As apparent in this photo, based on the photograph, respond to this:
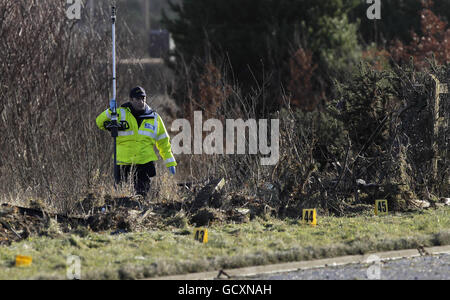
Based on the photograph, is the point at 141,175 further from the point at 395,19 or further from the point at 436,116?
the point at 395,19

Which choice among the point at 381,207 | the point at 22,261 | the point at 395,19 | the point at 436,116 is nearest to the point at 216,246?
the point at 22,261

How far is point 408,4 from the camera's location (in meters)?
29.4

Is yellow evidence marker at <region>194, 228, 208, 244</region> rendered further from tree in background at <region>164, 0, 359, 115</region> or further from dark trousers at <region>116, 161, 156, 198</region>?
tree in background at <region>164, 0, 359, 115</region>

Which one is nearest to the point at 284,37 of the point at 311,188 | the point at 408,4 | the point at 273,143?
the point at 408,4

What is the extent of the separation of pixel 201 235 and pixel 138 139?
2890mm

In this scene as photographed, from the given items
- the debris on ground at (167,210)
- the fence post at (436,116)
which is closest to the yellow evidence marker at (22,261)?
the debris on ground at (167,210)

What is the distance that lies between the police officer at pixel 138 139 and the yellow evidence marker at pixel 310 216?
91.9 inches

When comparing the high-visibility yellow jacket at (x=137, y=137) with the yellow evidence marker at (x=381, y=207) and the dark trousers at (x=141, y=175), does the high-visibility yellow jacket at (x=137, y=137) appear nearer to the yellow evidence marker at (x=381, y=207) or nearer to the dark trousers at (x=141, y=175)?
the dark trousers at (x=141, y=175)

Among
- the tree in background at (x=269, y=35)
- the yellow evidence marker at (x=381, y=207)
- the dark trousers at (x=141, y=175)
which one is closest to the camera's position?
the yellow evidence marker at (x=381, y=207)

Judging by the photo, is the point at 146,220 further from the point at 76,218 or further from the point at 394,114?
the point at 394,114

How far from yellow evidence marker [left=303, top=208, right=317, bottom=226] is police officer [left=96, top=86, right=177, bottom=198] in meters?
2.33

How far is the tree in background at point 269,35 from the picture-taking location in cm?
2395

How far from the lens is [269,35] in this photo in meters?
24.1
